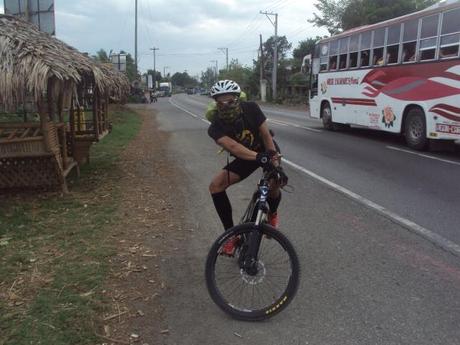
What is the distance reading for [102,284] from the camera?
4.42m

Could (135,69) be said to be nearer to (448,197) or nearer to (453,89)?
(453,89)

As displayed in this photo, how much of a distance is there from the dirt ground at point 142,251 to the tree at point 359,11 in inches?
1238

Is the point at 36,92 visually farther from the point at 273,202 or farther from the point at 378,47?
the point at 378,47

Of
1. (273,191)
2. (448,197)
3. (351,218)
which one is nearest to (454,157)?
(448,197)

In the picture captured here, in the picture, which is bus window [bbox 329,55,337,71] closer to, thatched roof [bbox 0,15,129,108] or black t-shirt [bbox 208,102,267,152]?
thatched roof [bbox 0,15,129,108]

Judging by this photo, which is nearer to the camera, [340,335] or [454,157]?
[340,335]

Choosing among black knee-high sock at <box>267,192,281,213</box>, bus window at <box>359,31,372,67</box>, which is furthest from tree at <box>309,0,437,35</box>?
black knee-high sock at <box>267,192,281,213</box>

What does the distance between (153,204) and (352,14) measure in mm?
36077

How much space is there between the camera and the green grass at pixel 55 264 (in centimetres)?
363

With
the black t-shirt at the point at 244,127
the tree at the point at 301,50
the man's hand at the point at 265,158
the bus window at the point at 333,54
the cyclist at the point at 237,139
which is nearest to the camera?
the man's hand at the point at 265,158

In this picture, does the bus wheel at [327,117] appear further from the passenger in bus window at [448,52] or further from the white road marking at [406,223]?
the white road marking at [406,223]

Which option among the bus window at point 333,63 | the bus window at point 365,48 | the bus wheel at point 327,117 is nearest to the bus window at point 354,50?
the bus window at point 365,48

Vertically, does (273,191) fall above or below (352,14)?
below

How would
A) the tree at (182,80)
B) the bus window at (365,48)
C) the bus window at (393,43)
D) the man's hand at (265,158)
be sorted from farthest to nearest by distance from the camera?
the tree at (182,80)
the bus window at (365,48)
the bus window at (393,43)
the man's hand at (265,158)
